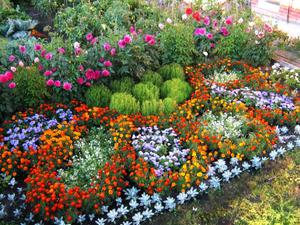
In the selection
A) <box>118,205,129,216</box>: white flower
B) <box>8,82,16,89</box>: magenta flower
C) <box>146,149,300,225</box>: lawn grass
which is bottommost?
<box>146,149,300,225</box>: lawn grass

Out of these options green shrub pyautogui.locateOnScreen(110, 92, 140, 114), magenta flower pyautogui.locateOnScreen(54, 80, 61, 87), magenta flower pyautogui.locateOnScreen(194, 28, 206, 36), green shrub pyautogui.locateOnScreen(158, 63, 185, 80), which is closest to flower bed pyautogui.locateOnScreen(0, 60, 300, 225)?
green shrub pyautogui.locateOnScreen(110, 92, 140, 114)

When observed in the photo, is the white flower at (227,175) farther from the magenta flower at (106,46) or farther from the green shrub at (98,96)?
the magenta flower at (106,46)

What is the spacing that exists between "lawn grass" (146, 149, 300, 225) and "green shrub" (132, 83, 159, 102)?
5.85 feet

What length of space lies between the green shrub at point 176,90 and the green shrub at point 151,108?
1.24ft

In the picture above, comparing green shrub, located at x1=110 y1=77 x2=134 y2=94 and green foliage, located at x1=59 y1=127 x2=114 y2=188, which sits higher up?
green shrub, located at x1=110 y1=77 x2=134 y2=94

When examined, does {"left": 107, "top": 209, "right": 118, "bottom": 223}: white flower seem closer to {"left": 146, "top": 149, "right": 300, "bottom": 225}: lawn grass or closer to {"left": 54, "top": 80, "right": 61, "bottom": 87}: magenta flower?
{"left": 146, "top": 149, "right": 300, "bottom": 225}: lawn grass

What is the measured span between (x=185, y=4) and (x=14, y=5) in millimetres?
4931

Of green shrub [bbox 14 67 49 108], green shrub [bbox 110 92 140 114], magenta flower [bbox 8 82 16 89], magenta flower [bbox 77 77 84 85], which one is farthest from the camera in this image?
magenta flower [bbox 77 77 84 85]

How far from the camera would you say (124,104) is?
5305 mm

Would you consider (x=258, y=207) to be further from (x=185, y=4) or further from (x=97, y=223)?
(x=185, y=4)

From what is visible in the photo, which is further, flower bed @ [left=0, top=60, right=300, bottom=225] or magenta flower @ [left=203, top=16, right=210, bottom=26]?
magenta flower @ [left=203, top=16, right=210, bottom=26]

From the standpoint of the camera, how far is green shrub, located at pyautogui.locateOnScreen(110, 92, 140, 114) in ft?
17.4

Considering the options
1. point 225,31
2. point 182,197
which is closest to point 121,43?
point 225,31

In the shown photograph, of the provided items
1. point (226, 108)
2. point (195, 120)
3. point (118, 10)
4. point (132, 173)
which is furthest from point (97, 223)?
point (118, 10)
